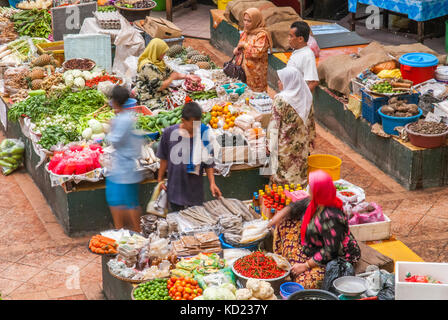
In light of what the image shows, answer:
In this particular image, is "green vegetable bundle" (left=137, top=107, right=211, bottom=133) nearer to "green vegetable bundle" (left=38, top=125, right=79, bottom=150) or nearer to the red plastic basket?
the red plastic basket

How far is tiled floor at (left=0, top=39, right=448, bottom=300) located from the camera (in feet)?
23.1

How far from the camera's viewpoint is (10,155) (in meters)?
9.68

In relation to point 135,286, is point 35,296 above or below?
below

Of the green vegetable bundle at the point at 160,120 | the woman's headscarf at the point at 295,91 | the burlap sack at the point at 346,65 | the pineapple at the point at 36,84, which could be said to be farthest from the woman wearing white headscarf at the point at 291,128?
the pineapple at the point at 36,84

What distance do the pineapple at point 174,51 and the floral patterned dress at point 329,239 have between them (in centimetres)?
641

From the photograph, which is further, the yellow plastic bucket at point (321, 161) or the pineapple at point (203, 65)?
the pineapple at point (203, 65)

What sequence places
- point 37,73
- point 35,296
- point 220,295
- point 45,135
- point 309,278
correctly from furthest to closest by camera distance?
point 37,73
point 45,135
point 35,296
point 309,278
point 220,295

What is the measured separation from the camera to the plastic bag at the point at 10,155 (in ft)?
31.6

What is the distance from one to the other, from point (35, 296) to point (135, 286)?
1.56m

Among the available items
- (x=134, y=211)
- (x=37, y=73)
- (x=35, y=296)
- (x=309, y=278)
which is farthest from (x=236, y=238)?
(x=37, y=73)

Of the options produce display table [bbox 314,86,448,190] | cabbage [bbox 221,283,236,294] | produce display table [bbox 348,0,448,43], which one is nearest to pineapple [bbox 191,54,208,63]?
produce display table [bbox 314,86,448,190]

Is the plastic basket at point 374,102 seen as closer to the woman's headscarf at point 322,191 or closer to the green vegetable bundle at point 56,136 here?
the green vegetable bundle at point 56,136

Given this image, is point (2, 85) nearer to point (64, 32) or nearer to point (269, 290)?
point (64, 32)

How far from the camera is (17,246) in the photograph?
780 cm
